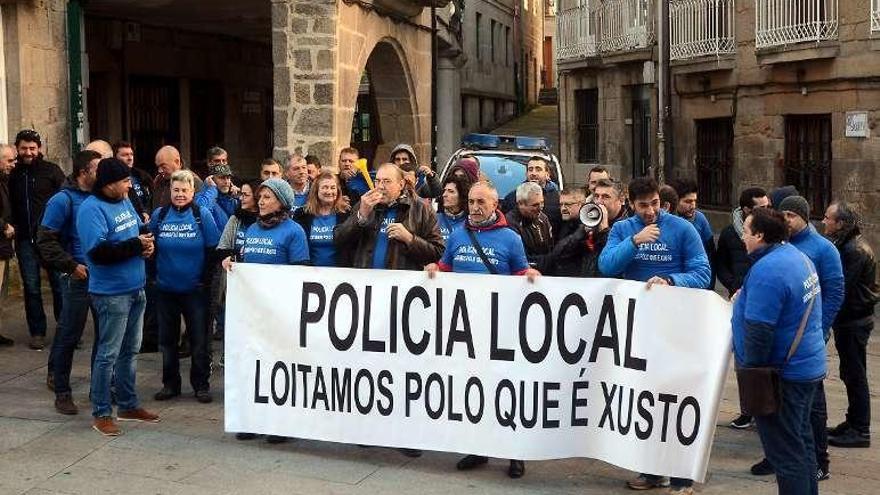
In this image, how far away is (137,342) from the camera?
761 centimetres

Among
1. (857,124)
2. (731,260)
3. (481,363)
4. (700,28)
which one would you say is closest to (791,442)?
(481,363)

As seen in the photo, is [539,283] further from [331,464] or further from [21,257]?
[21,257]

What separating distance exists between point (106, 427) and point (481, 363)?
7.61 feet

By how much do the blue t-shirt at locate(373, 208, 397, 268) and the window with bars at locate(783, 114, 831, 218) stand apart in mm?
12855

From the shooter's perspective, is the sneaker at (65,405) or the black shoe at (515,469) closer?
the black shoe at (515,469)

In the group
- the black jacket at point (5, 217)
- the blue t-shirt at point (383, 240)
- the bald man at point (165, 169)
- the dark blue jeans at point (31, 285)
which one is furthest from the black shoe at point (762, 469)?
the black jacket at point (5, 217)

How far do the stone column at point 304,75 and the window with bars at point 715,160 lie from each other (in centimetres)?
1201

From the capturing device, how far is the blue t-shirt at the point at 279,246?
7.48 metres

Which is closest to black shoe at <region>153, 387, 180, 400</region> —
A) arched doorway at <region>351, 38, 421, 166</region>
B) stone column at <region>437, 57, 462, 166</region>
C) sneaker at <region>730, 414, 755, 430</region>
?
sneaker at <region>730, 414, 755, 430</region>

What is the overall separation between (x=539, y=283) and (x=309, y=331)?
137cm

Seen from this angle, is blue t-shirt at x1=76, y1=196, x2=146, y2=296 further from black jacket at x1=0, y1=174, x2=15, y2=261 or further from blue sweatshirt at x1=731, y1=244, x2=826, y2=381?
blue sweatshirt at x1=731, y1=244, x2=826, y2=381

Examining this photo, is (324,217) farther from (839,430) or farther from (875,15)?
(875,15)

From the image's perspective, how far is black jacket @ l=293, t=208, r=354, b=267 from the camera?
25.1 feet

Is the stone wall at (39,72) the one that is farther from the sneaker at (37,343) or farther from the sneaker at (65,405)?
the sneaker at (65,405)
